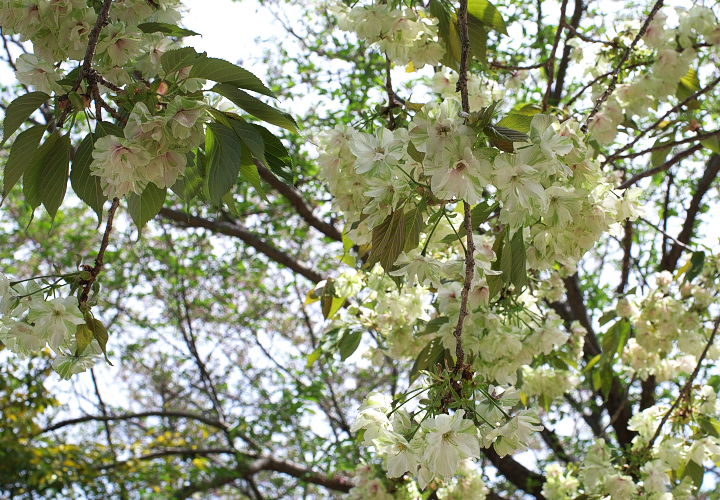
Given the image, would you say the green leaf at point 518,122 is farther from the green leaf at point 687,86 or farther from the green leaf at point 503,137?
the green leaf at point 687,86

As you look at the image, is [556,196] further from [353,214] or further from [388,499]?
[388,499]

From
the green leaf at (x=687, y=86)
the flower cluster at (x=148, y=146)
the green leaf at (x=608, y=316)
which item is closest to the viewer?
the flower cluster at (x=148, y=146)

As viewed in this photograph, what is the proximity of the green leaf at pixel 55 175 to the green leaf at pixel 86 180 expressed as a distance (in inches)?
0.7

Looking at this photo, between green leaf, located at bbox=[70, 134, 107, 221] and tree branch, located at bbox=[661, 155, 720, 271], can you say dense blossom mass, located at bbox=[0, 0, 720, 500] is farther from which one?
tree branch, located at bbox=[661, 155, 720, 271]

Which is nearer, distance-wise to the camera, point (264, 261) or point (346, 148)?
point (346, 148)

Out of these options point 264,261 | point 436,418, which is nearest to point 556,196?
point 436,418

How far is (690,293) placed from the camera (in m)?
2.73

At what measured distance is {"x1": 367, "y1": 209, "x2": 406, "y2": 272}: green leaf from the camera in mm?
1369

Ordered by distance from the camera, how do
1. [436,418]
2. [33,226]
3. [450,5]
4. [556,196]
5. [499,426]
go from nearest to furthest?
[436,418], [499,426], [556,196], [450,5], [33,226]

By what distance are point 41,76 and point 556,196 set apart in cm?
97

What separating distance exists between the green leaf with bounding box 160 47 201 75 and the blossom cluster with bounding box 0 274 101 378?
432mm

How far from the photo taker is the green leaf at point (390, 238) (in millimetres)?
1369

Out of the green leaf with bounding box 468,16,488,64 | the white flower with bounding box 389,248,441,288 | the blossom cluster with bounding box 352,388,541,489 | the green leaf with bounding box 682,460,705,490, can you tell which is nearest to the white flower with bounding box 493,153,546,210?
the blossom cluster with bounding box 352,388,541,489

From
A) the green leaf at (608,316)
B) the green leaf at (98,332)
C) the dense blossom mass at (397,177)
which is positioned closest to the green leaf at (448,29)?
the dense blossom mass at (397,177)
